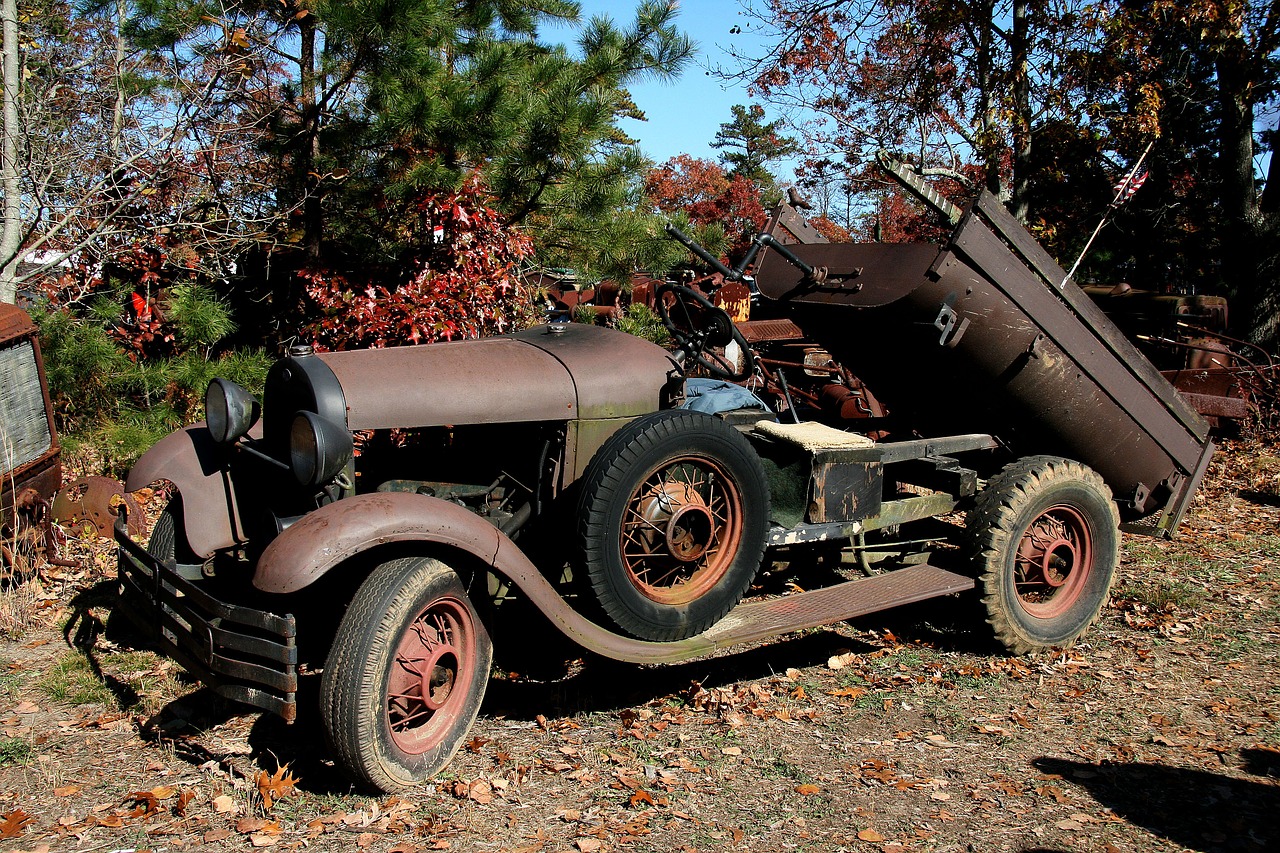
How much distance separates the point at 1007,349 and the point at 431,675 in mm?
3111

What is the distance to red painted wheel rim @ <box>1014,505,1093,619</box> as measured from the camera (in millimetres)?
5137

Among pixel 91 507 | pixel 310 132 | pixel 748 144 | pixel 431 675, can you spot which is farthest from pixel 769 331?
pixel 748 144

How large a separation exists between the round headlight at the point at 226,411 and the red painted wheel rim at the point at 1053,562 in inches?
148

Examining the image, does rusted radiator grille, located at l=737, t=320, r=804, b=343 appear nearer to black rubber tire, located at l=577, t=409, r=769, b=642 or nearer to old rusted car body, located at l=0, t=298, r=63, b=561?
black rubber tire, located at l=577, t=409, r=769, b=642

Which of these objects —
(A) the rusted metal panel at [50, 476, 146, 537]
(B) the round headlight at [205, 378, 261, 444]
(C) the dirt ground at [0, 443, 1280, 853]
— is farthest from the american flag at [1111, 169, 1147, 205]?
(A) the rusted metal panel at [50, 476, 146, 537]

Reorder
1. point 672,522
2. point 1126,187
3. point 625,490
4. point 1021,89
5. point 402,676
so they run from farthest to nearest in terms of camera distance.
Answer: point 1126,187, point 1021,89, point 672,522, point 625,490, point 402,676

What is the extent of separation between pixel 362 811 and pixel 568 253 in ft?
19.9

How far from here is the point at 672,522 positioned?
4.12 m

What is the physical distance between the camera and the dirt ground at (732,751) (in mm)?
3436

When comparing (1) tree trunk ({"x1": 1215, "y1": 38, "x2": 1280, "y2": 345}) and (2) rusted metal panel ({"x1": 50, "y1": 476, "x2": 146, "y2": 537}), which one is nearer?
→ (2) rusted metal panel ({"x1": 50, "y1": 476, "x2": 146, "y2": 537})

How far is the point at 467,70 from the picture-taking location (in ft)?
25.8

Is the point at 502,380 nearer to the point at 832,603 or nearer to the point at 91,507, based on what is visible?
the point at 832,603

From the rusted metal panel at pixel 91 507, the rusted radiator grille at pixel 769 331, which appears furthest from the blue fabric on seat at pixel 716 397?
the rusted radiator grille at pixel 769 331

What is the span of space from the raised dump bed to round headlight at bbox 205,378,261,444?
108 inches
